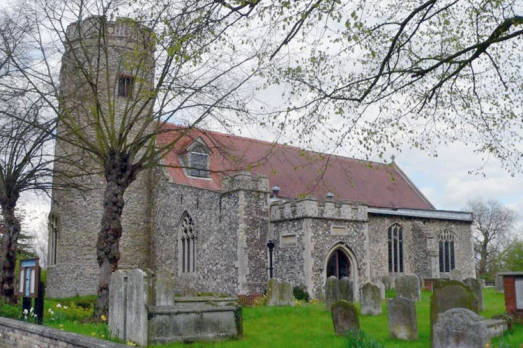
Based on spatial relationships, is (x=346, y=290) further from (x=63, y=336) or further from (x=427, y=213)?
(x=427, y=213)

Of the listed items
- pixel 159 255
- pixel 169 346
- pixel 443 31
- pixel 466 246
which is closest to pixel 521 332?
pixel 443 31

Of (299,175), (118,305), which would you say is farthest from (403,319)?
(299,175)

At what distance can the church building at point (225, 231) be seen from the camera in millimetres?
20734

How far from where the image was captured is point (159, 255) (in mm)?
23844

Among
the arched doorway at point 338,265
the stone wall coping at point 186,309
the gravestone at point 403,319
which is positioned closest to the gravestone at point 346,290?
the arched doorway at point 338,265

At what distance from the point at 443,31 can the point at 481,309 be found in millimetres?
7981

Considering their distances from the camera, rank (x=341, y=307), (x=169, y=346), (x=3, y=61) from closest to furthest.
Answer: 1. (x=169, y=346)
2. (x=341, y=307)
3. (x=3, y=61)

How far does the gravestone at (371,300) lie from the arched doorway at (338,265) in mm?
7416

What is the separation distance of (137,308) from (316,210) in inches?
479

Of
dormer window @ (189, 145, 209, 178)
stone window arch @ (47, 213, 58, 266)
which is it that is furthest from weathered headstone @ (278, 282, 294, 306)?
stone window arch @ (47, 213, 58, 266)

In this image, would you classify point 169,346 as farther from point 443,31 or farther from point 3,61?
point 3,61

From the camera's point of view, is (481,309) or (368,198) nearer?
(481,309)

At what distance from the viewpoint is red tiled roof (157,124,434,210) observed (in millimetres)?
24203

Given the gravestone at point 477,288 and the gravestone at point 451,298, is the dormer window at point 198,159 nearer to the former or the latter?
the gravestone at point 477,288
